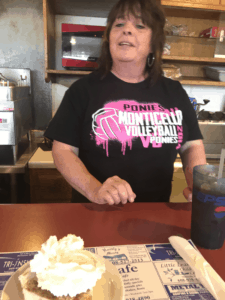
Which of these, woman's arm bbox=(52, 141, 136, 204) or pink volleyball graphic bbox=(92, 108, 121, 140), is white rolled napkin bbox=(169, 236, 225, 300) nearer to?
woman's arm bbox=(52, 141, 136, 204)

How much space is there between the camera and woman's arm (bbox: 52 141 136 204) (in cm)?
62

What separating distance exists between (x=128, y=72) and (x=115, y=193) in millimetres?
625

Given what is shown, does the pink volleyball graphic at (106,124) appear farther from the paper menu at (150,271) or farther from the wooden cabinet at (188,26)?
the wooden cabinet at (188,26)

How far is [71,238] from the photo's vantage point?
1.19ft

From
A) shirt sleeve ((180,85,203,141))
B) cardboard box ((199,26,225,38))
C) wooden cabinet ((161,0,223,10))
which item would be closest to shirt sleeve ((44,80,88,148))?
shirt sleeve ((180,85,203,141))

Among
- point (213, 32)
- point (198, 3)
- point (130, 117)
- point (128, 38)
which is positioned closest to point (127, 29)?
point (128, 38)

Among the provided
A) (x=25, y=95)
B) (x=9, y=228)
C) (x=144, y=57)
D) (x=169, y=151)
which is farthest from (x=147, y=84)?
(x=25, y=95)

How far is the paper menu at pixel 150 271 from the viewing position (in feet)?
1.32

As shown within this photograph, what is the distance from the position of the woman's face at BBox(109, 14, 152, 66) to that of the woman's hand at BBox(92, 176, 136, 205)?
1.87 feet

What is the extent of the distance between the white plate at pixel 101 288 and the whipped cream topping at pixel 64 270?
0.09 feet

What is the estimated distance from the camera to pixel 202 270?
0.43 meters

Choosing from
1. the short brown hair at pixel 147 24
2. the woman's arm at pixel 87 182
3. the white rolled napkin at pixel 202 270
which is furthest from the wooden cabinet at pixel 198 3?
the white rolled napkin at pixel 202 270

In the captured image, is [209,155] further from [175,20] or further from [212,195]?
[212,195]

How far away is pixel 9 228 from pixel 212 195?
489mm
